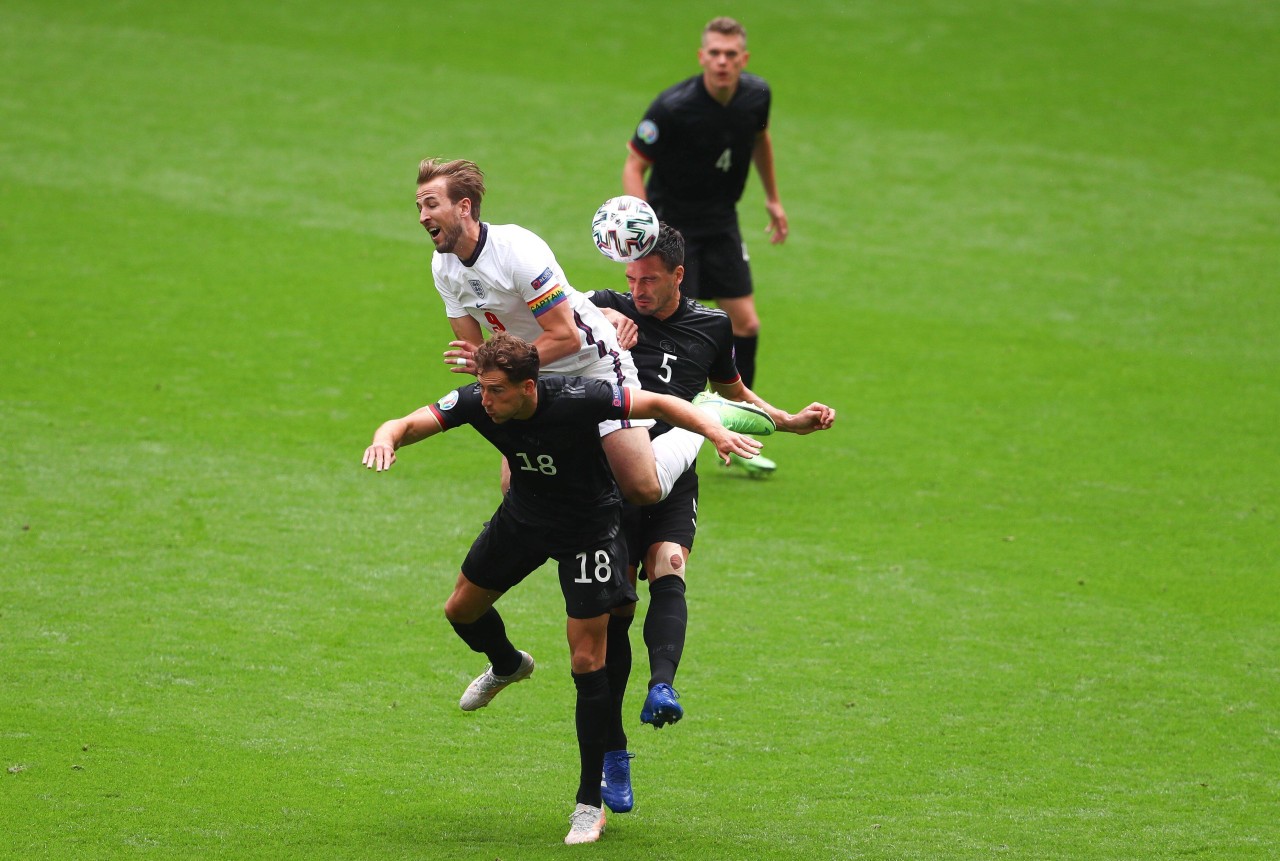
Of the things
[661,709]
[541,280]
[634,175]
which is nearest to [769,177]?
[634,175]

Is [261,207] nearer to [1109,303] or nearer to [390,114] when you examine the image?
[390,114]

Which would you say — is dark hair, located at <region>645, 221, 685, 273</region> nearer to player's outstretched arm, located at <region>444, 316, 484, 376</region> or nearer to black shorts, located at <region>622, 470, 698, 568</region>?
player's outstretched arm, located at <region>444, 316, 484, 376</region>

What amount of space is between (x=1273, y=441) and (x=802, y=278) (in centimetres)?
515

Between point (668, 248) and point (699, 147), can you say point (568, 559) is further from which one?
point (699, 147)

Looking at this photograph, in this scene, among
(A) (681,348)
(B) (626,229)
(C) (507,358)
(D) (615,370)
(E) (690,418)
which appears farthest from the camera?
(A) (681,348)

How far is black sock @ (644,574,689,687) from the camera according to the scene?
6074mm

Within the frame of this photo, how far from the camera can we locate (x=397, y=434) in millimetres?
5672

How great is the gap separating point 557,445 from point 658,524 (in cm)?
104

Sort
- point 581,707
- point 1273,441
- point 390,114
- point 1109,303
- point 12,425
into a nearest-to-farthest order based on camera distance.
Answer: point 581,707 < point 12,425 < point 1273,441 < point 1109,303 < point 390,114

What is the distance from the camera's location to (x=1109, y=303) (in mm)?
14602

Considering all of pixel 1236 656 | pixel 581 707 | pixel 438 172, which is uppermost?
pixel 438 172

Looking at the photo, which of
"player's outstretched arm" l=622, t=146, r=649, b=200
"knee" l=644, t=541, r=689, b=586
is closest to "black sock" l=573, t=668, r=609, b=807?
"knee" l=644, t=541, r=689, b=586

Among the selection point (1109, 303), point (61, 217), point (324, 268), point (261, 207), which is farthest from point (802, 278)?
point (61, 217)

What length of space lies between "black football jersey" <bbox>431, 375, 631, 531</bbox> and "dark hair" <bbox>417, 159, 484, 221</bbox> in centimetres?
97
